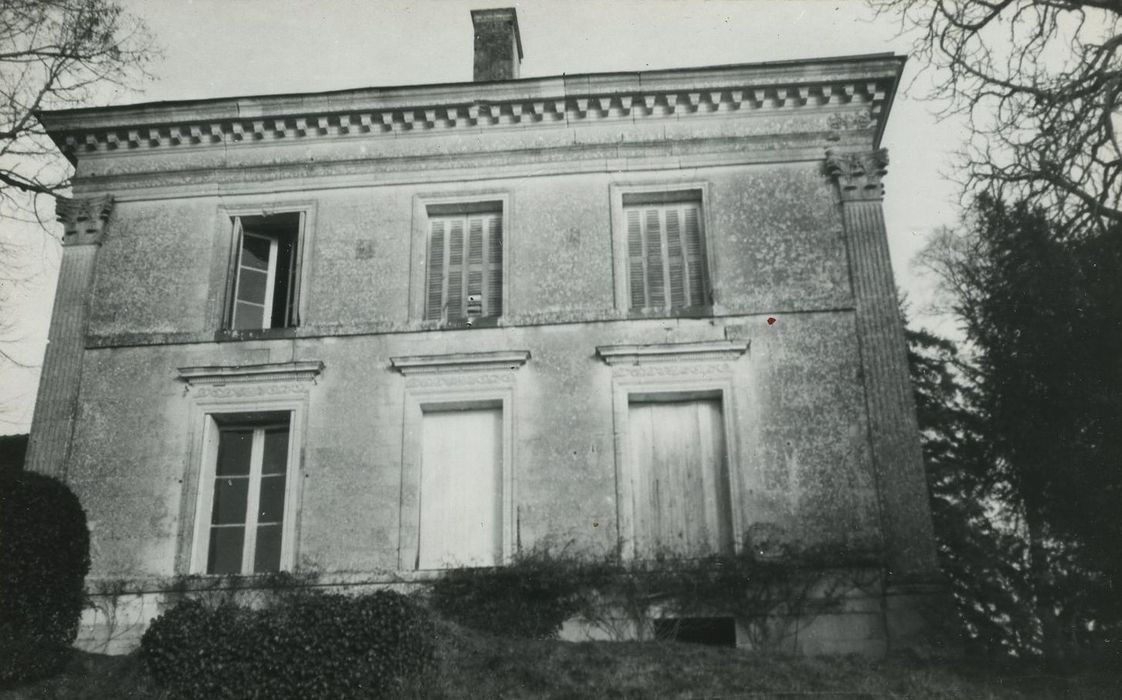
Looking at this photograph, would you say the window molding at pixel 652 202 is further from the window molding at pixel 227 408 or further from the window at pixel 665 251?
the window molding at pixel 227 408

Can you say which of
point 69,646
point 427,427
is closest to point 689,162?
point 427,427

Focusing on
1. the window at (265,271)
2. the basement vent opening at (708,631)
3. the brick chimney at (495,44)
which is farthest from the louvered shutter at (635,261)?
the window at (265,271)

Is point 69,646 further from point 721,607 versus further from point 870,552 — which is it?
point 870,552

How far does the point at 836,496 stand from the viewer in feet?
38.0

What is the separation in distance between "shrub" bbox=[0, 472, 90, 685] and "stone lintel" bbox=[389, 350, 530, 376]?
4.22 m

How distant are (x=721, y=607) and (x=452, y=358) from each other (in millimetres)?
4483

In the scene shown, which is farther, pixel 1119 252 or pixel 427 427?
pixel 427 427

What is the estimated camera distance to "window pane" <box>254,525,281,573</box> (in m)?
12.1

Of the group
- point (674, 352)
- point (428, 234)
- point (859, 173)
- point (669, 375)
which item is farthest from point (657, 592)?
point (859, 173)

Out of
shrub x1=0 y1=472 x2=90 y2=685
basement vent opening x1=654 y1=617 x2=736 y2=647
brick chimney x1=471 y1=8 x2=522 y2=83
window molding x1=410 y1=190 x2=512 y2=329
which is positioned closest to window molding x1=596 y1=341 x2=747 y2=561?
window molding x1=410 y1=190 x2=512 y2=329

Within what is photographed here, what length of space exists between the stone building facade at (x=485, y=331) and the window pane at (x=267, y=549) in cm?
4

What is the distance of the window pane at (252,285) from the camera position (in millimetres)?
13539

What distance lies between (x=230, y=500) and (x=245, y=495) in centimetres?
20

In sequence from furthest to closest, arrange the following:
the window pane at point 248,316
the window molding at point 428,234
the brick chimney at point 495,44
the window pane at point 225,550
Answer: the brick chimney at point 495,44
the window pane at point 248,316
the window molding at point 428,234
the window pane at point 225,550
